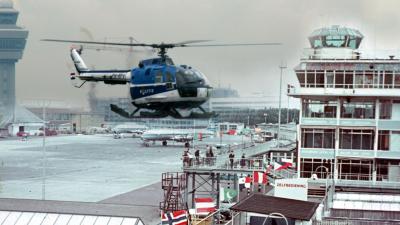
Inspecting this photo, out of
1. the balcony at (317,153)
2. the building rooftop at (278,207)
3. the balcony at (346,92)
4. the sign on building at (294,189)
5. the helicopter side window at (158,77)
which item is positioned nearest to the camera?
the building rooftop at (278,207)

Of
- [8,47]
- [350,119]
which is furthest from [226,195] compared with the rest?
[8,47]

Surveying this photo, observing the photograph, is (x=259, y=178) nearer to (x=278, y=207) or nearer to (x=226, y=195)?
(x=226, y=195)

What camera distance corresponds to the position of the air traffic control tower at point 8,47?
491ft

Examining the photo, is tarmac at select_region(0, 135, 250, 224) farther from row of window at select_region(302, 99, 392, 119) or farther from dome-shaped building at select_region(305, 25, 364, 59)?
dome-shaped building at select_region(305, 25, 364, 59)

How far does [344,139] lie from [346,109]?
1.06 meters

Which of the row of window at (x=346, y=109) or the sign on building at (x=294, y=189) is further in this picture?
the row of window at (x=346, y=109)

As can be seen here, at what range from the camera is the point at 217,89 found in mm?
80312

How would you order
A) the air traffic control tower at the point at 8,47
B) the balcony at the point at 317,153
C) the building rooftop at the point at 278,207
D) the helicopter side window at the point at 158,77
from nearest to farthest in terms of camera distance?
the building rooftop at the point at 278,207
the balcony at the point at 317,153
the helicopter side window at the point at 158,77
the air traffic control tower at the point at 8,47

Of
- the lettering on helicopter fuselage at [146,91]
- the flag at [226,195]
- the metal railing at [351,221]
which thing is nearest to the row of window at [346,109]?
the flag at [226,195]

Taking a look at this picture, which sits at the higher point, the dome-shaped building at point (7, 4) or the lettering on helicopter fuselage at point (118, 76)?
the dome-shaped building at point (7, 4)

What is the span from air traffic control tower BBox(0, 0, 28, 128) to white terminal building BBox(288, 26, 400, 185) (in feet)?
396

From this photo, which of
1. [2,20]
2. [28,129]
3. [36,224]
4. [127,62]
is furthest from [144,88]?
[2,20]

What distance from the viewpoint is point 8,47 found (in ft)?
510

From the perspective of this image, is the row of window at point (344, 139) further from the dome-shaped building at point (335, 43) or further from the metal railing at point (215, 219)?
the metal railing at point (215, 219)
